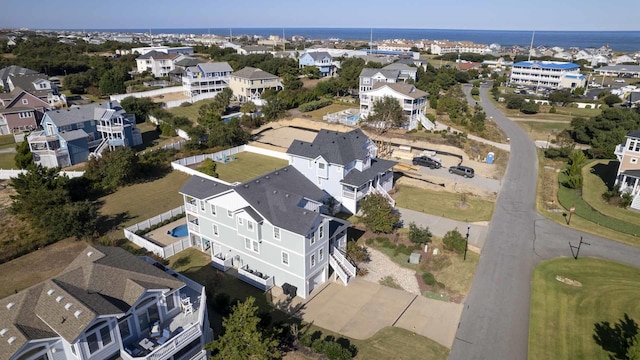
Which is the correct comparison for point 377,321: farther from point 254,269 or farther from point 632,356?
point 632,356

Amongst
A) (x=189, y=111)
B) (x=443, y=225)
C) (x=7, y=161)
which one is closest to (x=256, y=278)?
(x=443, y=225)

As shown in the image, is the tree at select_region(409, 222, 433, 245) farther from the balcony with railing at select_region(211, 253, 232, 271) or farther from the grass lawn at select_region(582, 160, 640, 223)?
the grass lawn at select_region(582, 160, 640, 223)

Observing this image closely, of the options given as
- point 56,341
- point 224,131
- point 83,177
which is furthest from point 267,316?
point 224,131

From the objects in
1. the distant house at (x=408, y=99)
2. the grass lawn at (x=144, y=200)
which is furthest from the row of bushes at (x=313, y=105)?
the grass lawn at (x=144, y=200)

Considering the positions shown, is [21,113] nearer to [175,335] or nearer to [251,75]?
[251,75]

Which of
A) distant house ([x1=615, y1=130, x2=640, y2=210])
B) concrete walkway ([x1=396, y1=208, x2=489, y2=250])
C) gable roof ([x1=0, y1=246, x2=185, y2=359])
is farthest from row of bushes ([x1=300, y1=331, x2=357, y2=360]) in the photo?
distant house ([x1=615, y1=130, x2=640, y2=210])

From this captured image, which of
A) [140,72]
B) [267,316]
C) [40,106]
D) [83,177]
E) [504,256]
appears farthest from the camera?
[140,72]

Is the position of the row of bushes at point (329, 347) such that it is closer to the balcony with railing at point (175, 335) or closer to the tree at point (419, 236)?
the balcony with railing at point (175, 335)

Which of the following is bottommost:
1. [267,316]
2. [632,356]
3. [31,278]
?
[31,278]
